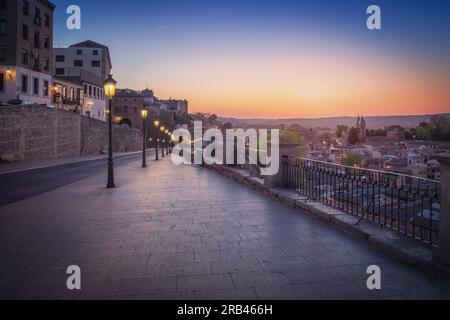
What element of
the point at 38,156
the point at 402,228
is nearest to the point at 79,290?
the point at 402,228

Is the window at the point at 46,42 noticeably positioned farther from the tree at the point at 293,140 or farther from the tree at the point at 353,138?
the tree at the point at 353,138

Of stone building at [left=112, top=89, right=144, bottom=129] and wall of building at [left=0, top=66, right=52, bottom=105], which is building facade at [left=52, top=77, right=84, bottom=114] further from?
stone building at [left=112, top=89, right=144, bottom=129]

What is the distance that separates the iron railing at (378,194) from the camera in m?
5.52

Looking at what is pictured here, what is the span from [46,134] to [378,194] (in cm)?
3736

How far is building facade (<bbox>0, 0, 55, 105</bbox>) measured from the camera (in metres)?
39.9

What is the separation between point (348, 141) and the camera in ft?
447

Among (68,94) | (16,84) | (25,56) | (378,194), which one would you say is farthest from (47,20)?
(378,194)

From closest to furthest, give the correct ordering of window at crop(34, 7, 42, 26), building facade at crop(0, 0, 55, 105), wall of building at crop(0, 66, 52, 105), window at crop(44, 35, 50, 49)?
wall of building at crop(0, 66, 52, 105) < building facade at crop(0, 0, 55, 105) < window at crop(34, 7, 42, 26) < window at crop(44, 35, 50, 49)

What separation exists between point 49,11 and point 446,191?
186 ft

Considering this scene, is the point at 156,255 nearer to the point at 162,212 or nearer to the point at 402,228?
the point at 162,212

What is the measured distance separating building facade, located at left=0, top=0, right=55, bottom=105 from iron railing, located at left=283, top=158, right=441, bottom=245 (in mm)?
41770

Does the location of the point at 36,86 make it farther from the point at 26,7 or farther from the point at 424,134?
the point at 424,134

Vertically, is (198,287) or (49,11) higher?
(49,11)

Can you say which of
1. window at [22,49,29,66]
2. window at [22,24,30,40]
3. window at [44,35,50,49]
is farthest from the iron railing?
window at [44,35,50,49]
